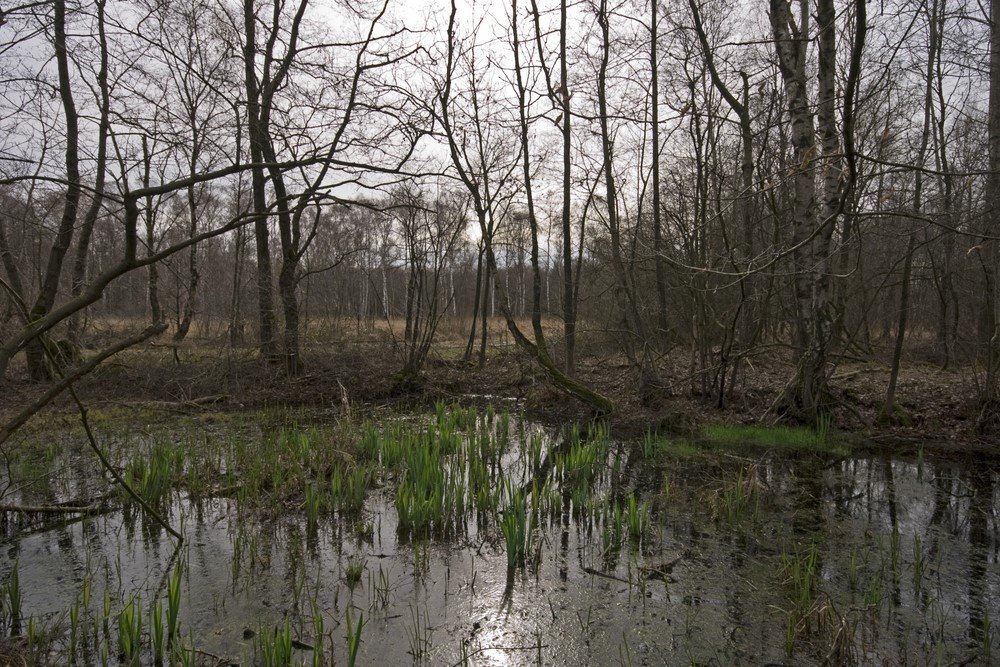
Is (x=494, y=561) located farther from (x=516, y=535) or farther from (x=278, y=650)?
(x=278, y=650)

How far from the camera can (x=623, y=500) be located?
19.6ft

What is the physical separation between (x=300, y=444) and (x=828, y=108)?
23.9 feet

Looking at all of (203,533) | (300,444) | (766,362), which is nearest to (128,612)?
(203,533)

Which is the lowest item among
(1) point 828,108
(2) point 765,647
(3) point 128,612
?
(2) point 765,647

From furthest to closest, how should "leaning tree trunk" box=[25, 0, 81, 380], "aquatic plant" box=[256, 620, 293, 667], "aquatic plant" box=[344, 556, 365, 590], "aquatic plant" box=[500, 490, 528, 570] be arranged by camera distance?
1. "leaning tree trunk" box=[25, 0, 81, 380]
2. "aquatic plant" box=[500, 490, 528, 570]
3. "aquatic plant" box=[344, 556, 365, 590]
4. "aquatic plant" box=[256, 620, 293, 667]

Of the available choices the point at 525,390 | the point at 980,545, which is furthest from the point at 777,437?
the point at 525,390

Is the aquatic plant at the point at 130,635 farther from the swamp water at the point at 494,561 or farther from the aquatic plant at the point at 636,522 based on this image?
the aquatic plant at the point at 636,522

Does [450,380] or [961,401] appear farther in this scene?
[450,380]

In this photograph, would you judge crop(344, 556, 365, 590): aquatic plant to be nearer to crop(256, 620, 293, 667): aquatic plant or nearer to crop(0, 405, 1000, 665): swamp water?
crop(0, 405, 1000, 665): swamp water

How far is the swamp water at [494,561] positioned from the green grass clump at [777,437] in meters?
0.50

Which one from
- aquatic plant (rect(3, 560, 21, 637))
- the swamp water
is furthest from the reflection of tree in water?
aquatic plant (rect(3, 560, 21, 637))

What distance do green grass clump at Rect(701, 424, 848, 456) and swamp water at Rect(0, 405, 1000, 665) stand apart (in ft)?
1.63

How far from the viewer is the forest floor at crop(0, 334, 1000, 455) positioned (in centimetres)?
842

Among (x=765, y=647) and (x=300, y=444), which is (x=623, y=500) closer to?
(x=765, y=647)
